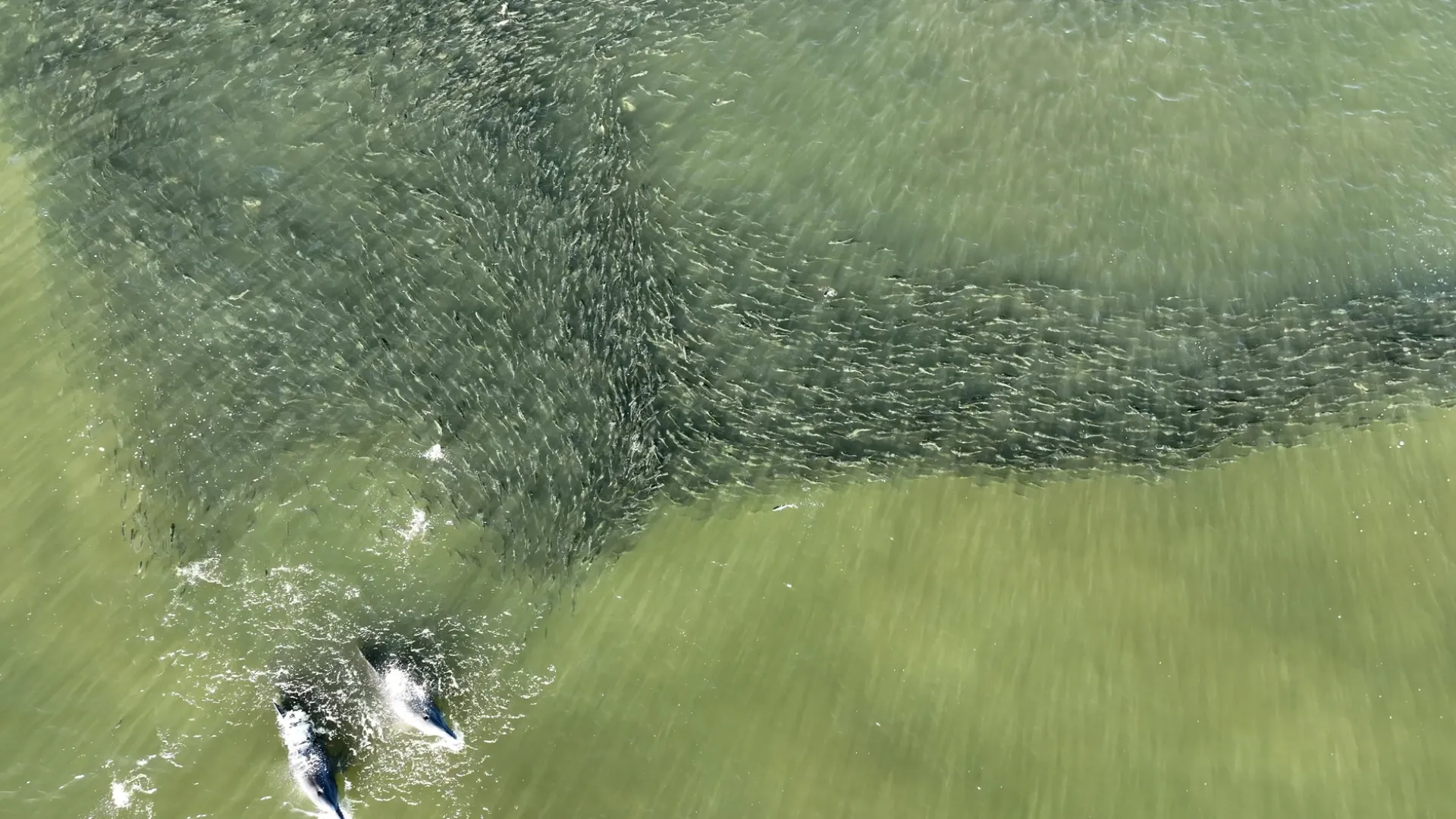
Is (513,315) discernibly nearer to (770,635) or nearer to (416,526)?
(416,526)

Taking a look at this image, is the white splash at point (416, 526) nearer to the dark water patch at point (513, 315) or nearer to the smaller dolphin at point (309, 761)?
the dark water patch at point (513, 315)

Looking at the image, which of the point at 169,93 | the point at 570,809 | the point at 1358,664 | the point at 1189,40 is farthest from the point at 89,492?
the point at 1189,40

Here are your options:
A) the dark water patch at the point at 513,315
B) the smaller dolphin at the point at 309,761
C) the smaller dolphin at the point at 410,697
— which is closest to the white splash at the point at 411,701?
the smaller dolphin at the point at 410,697

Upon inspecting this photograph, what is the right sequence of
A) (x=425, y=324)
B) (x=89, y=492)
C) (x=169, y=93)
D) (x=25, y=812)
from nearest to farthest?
(x=25, y=812) → (x=89, y=492) → (x=425, y=324) → (x=169, y=93)

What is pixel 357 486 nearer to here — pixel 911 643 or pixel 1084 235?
pixel 911 643

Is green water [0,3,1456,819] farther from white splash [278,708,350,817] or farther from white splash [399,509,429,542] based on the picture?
white splash [278,708,350,817]

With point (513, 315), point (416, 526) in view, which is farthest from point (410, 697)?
point (513, 315)

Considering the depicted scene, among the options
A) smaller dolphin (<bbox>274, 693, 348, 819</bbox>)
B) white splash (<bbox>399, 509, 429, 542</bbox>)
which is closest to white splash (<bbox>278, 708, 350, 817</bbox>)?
smaller dolphin (<bbox>274, 693, 348, 819</bbox>)
